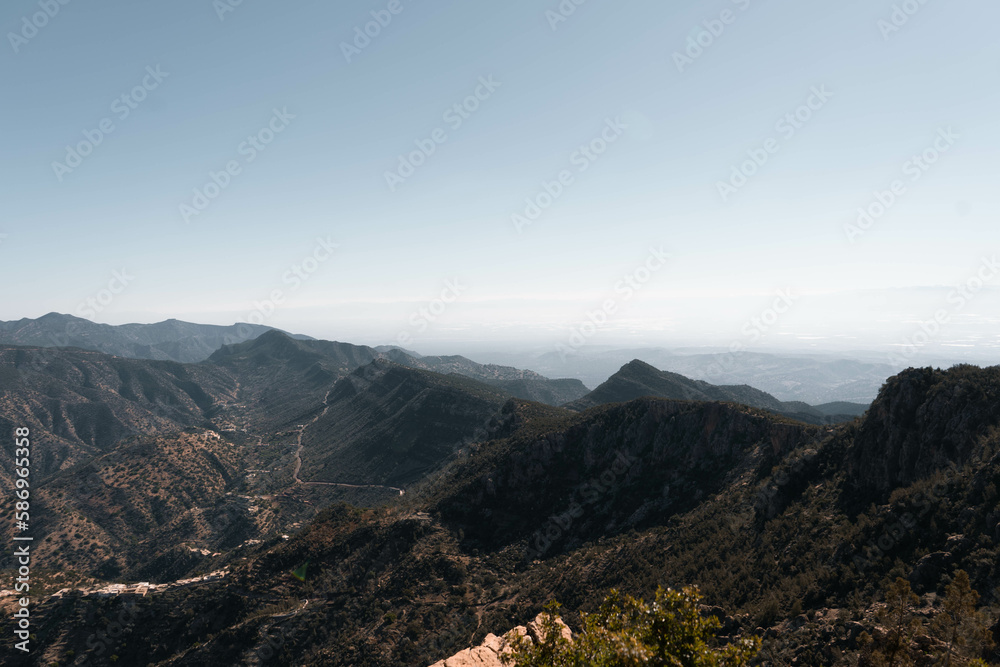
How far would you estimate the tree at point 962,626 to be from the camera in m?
21.2

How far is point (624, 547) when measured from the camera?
213 ft

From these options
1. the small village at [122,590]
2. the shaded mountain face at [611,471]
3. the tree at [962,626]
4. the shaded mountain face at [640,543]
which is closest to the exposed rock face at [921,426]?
the shaded mountain face at [640,543]

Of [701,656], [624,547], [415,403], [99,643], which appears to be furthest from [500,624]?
[415,403]

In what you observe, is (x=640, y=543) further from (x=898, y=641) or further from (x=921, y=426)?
(x=898, y=641)

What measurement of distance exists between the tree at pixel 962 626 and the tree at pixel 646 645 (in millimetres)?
10333

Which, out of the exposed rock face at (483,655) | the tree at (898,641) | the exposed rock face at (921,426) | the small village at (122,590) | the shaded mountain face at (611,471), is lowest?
the small village at (122,590)

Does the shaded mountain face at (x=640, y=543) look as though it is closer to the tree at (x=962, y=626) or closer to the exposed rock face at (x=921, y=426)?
the exposed rock face at (x=921, y=426)

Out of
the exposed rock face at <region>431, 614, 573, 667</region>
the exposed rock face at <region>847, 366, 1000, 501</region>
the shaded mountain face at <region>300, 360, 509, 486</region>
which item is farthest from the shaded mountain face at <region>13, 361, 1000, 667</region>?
the shaded mountain face at <region>300, 360, 509, 486</region>

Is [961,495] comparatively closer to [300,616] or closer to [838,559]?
[838,559]

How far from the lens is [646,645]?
21469 mm

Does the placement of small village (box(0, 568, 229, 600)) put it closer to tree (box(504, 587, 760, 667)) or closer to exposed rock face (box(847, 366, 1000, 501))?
tree (box(504, 587, 760, 667))

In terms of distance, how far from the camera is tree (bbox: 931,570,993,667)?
21156 millimetres

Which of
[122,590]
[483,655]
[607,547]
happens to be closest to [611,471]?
[607,547]

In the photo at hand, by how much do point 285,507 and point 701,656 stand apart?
504 feet
